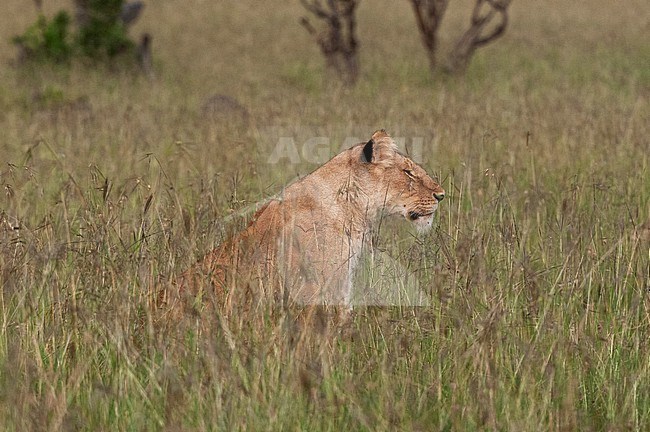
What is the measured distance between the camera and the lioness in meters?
3.36

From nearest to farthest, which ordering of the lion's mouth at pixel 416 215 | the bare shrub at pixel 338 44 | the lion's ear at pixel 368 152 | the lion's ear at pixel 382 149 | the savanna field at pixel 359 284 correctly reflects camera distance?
the savanna field at pixel 359 284, the lion's ear at pixel 368 152, the lion's ear at pixel 382 149, the lion's mouth at pixel 416 215, the bare shrub at pixel 338 44

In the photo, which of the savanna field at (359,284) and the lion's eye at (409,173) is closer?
the savanna field at (359,284)

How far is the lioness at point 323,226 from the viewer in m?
3.36

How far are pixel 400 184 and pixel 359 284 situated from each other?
0.60m

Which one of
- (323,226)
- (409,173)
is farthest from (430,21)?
(323,226)

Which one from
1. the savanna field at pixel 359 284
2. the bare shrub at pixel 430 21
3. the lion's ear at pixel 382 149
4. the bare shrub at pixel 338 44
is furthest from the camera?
the bare shrub at pixel 430 21

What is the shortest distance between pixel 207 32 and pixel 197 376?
19.1 meters

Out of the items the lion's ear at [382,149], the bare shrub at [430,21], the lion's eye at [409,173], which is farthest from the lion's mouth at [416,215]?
the bare shrub at [430,21]

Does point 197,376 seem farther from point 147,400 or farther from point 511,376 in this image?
point 511,376

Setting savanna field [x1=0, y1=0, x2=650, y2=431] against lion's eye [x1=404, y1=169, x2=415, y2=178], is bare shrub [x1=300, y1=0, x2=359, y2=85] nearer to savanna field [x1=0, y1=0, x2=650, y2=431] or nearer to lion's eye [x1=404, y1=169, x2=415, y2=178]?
savanna field [x1=0, y1=0, x2=650, y2=431]

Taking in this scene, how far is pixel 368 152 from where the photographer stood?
13.1 ft

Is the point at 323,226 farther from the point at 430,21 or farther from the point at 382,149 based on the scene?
the point at 430,21

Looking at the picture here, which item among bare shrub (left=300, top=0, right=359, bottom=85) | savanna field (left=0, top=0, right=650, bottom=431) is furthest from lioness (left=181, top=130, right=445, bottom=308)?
bare shrub (left=300, top=0, right=359, bottom=85)

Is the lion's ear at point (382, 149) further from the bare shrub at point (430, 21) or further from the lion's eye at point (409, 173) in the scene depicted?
the bare shrub at point (430, 21)
